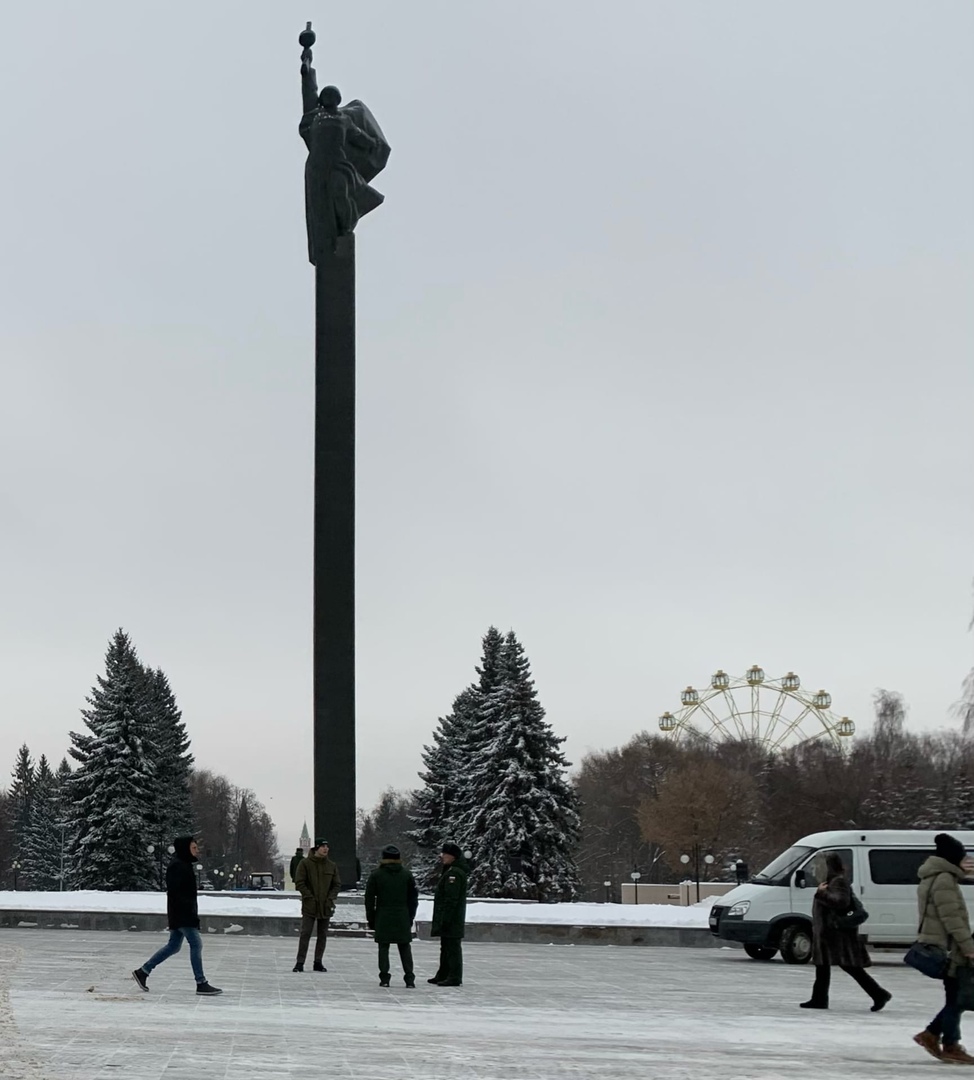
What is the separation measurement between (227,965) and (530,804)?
39.3 m

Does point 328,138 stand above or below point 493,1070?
above

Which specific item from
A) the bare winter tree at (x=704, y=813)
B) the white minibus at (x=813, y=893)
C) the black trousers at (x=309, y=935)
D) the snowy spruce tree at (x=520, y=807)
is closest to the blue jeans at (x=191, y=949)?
the black trousers at (x=309, y=935)

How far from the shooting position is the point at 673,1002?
1530cm

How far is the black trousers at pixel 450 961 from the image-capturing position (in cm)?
1645

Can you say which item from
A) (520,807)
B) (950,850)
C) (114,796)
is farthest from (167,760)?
(950,850)

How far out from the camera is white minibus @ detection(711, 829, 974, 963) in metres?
23.6

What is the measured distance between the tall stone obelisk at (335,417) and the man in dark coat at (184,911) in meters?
18.6

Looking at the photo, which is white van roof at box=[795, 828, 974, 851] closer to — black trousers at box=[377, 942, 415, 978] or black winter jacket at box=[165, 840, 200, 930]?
black trousers at box=[377, 942, 415, 978]

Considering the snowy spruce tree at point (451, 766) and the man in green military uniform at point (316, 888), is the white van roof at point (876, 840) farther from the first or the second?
the snowy spruce tree at point (451, 766)

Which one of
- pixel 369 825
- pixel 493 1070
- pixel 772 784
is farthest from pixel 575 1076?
pixel 369 825

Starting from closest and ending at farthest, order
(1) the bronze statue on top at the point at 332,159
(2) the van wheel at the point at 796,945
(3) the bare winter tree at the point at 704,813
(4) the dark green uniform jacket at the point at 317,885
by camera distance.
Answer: (4) the dark green uniform jacket at the point at 317,885 < (2) the van wheel at the point at 796,945 < (1) the bronze statue on top at the point at 332,159 < (3) the bare winter tree at the point at 704,813

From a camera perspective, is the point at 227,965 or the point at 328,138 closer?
the point at 227,965

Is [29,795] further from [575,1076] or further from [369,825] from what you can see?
[575,1076]

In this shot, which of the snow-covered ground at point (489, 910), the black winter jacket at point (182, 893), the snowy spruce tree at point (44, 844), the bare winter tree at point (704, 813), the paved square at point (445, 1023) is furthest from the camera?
the snowy spruce tree at point (44, 844)
